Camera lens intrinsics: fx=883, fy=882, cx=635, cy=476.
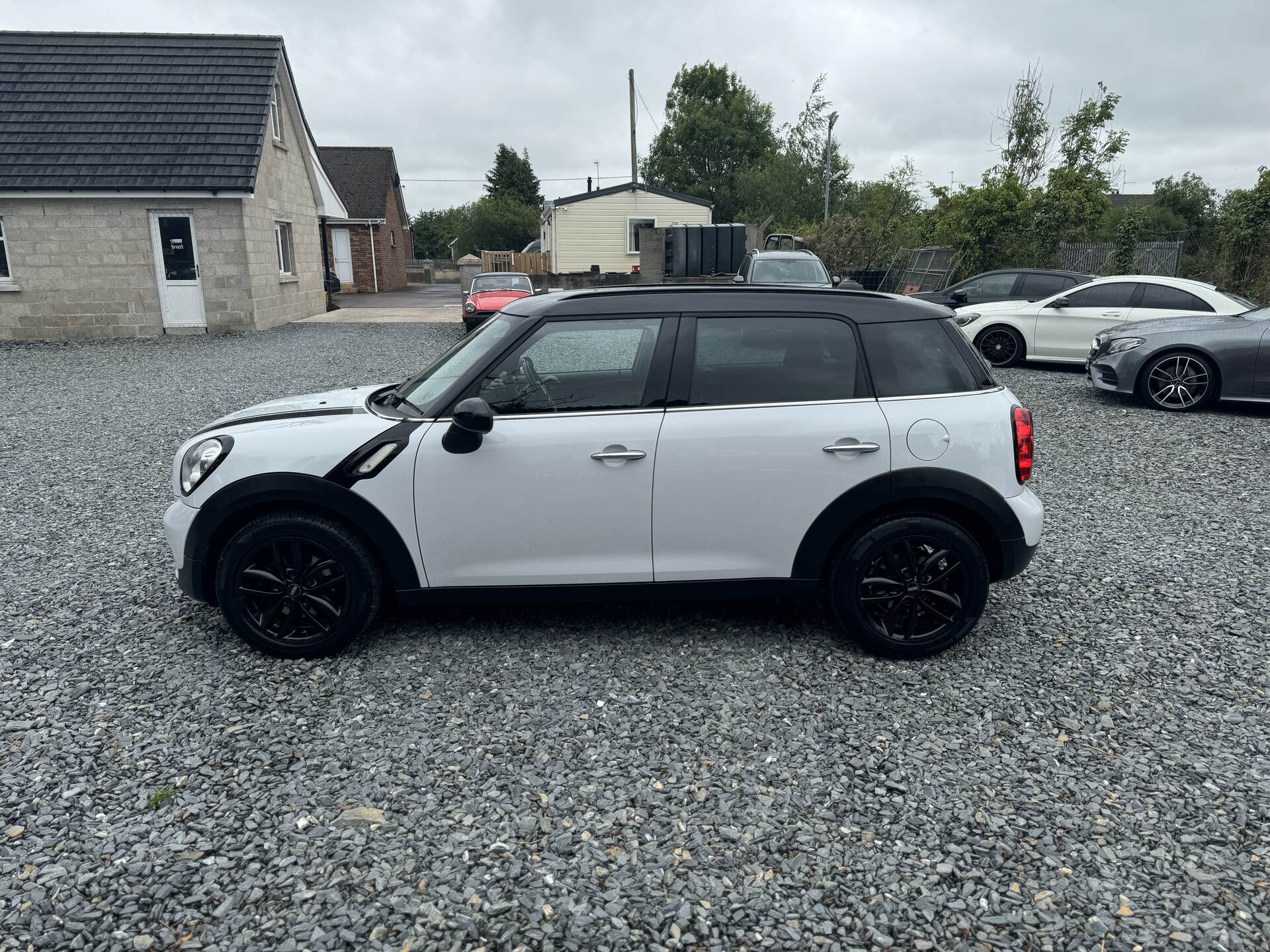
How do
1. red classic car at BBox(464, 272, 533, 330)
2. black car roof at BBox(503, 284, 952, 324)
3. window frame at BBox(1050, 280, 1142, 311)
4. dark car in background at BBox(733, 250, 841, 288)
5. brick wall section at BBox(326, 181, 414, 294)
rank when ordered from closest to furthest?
black car roof at BBox(503, 284, 952, 324) → window frame at BBox(1050, 280, 1142, 311) → dark car in background at BBox(733, 250, 841, 288) → red classic car at BBox(464, 272, 533, 330) → brick wall section at BBox(326, 181, 414, 294)

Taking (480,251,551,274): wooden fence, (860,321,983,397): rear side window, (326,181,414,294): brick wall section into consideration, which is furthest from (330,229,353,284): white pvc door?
(860,321,983,397): rear side window

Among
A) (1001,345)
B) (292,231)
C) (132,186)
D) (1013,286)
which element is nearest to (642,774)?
(1001,345)

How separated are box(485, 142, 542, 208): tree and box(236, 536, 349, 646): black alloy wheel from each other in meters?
73.8

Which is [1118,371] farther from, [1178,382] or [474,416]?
[474,416]

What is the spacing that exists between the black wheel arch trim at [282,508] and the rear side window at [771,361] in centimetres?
147

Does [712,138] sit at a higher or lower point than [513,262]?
higher

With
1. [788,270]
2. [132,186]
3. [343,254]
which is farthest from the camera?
[343,254]

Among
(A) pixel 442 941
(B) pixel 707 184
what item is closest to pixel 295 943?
(A) pixel 442 941

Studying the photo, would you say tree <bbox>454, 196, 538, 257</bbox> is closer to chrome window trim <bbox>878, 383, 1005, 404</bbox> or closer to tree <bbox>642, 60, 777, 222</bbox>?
tree <bbox>642, 60, 777, 222</bbox>

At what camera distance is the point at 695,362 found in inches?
155

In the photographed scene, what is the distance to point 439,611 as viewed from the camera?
4555 mm

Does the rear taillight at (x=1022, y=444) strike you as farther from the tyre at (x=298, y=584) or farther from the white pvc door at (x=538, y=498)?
the tyre at (x=298, y=584)

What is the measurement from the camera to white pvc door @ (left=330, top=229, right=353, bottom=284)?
37.7 meters

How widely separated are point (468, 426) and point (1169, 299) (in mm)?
11552
